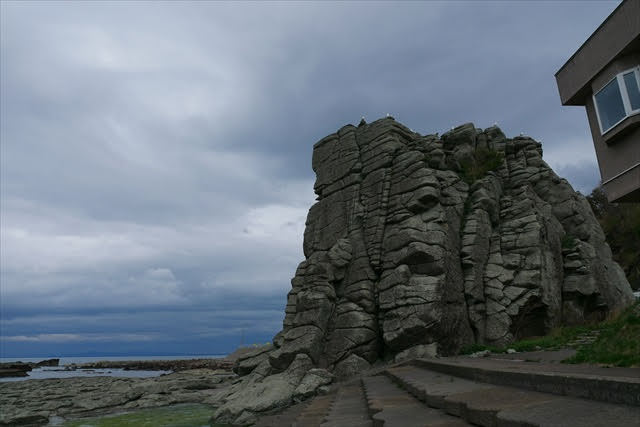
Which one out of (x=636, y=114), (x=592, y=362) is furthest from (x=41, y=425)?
(x=636, y=114)

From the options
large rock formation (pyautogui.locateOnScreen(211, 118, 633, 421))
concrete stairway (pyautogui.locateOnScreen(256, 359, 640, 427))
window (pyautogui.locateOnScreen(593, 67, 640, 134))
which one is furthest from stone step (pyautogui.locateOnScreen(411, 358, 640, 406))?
large rock formation (pyautogui.locateOnScreen(211, 118, 633, 421))

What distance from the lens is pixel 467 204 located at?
98.7 feet

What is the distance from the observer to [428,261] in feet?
84.2

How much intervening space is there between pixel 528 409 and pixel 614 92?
13.2m

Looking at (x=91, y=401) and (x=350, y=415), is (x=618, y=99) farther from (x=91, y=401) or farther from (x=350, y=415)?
(x=91, y=401)

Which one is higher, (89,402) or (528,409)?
(528,409)

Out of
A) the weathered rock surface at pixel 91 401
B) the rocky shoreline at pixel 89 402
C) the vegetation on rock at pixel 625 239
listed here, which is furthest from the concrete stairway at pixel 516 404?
the vegetation on rock at pixel 625 239

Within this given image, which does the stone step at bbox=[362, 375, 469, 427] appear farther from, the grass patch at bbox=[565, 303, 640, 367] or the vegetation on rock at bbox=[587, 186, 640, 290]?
the vegetation on rock at bbox=[587, 186, 640, 290]

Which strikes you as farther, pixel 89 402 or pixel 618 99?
pixel 89 402

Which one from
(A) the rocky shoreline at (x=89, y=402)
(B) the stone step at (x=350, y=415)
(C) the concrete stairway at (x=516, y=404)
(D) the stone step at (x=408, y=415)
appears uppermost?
(C) the concrete stairway at (x=516, y=404)

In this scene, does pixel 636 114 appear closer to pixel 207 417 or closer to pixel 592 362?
pixel 592 362

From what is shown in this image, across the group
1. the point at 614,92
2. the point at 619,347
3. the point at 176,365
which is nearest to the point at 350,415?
the point at 619,347

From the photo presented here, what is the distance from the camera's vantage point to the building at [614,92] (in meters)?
14.1

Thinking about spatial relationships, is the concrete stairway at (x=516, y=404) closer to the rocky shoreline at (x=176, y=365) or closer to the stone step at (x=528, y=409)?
the stone step at (x=528, y=409)
